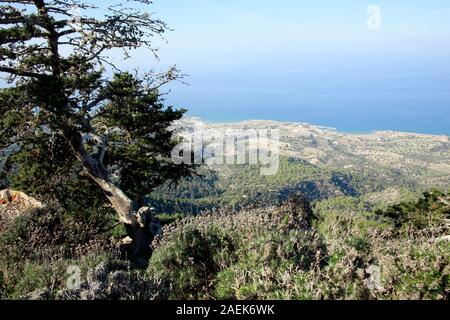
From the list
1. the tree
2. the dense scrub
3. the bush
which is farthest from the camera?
the tree

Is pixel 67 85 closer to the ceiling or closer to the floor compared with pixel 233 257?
closer to the ceiling

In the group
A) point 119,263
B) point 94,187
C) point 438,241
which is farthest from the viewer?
point 94,187

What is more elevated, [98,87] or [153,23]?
[153,23]

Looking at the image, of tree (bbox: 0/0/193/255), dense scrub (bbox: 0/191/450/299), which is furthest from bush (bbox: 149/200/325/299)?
tree (bbox: 0/0/193/255)

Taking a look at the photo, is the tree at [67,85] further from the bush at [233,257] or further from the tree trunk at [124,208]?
the bush at [233,257]

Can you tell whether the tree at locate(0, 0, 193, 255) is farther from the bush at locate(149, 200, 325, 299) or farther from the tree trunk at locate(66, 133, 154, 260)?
the bush at locate(149, 200, 325, 299)

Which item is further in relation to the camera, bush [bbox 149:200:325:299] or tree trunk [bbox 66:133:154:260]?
tree trunk [bbox 66:133:154:260]

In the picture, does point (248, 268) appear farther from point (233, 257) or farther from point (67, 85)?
point (67, 85)

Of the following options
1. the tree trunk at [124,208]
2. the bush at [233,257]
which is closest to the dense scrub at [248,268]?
the bush at [233,257]

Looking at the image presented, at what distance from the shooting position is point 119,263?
549cm

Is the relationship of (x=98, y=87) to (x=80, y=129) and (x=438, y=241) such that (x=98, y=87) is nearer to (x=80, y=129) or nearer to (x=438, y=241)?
(x=80, y=129)

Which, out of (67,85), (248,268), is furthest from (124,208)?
(248,268)
